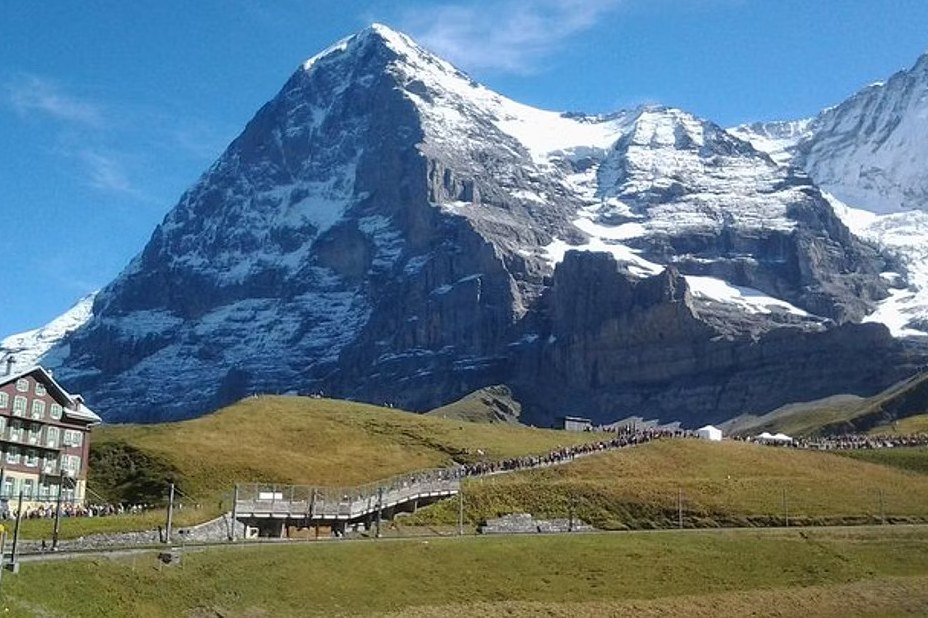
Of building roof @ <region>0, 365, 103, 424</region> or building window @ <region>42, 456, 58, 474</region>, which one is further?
building window @ <region>42, 456, 58, 474</region>

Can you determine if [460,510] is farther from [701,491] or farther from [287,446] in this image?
[287,446]

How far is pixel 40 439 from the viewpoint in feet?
348

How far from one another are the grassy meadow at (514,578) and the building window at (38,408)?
44899 mm

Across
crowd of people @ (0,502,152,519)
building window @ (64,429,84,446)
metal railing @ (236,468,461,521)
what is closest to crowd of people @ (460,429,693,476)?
metal railing @ (236,468,461,521)

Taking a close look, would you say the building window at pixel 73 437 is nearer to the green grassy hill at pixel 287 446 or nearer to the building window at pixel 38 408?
the building window at pixel 38 408

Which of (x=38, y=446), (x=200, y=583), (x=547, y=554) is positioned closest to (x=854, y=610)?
(x=547, y=554)

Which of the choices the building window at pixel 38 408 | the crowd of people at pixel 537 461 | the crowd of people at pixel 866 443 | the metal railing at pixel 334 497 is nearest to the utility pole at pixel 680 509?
the metal railing at pixel 334 497

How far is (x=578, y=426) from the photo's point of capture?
608 ft

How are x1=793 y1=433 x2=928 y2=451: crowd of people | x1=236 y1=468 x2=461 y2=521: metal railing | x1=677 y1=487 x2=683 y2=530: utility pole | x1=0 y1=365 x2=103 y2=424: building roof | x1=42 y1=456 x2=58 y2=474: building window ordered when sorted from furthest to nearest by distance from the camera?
x1=793 y1=433 x2=928 y2=451: crowd of people → x1=42 y1=456 x2=58 y2=474: building window → x1=0 y1=365 x2=103 y2=424: building roof → x1=677 y1=487 x2=683 y2=530: utility pole → x1=236 y1=468 x2=461 y2=521: metal railing

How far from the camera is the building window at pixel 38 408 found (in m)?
106

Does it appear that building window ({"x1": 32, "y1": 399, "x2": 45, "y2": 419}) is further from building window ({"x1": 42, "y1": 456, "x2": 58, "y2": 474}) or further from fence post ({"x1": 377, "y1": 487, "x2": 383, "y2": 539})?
fence post ({"x1": 377, "y1": 487, "x2": 383, "y2": 539})

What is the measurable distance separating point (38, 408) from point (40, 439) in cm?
273

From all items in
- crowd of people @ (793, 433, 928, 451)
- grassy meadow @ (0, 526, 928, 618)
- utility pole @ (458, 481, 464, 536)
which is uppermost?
crowd of people @ (793, 433, 928, 451)

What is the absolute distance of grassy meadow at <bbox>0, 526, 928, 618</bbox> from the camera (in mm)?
56469
